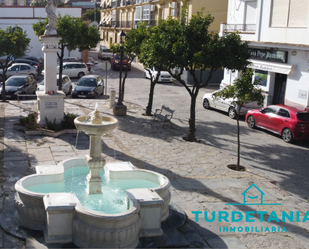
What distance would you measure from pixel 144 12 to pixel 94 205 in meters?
40.7

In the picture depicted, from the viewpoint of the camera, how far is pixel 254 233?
8.10 meters

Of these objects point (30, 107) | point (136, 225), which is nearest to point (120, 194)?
point (136, 225)

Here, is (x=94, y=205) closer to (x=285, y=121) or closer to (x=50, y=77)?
(x=50, y=77)

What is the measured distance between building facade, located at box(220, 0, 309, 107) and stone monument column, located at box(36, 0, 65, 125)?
25.3 feet

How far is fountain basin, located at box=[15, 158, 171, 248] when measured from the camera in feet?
22.6

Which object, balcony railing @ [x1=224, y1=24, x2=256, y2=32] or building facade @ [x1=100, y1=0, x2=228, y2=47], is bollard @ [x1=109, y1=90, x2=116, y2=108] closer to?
building facade @ [x1=100, y1=0, x2=228, y2=47]

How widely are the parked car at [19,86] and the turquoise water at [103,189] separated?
568 inches

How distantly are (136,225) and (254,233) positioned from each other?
259 centimetres

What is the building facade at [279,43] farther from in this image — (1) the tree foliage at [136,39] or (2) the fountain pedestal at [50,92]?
(2) the fountain pedestal at [50,92]

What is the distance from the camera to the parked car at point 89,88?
23625 millimetres

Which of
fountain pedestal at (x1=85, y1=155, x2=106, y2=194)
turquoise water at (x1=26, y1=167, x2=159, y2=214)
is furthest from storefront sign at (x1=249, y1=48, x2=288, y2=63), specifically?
fountain pedestal at (x1=85, y1=155, x2=106, y2=194)

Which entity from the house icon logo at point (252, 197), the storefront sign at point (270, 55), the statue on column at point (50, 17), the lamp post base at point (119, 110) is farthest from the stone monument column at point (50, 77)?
the storefront sign at point (270, 55)

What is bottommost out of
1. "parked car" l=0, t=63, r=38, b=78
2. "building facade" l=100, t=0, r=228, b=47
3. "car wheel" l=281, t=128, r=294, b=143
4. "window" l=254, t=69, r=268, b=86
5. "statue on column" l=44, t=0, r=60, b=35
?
"car wheel" l=281, t=128, r=294, b=143

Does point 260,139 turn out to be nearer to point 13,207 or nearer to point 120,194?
point 120,194
